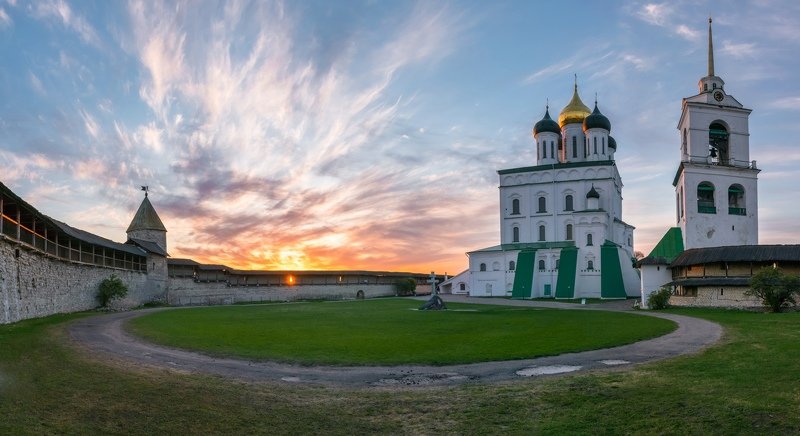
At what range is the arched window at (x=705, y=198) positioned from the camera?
4156 centimetres

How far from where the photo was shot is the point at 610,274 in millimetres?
52312

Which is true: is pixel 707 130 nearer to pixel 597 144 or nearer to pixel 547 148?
pixel 597 144

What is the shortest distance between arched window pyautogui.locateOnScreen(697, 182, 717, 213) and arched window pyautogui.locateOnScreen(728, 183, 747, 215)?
4.76 ft

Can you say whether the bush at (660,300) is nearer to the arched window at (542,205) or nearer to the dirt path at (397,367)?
the dirt path at (397,367)

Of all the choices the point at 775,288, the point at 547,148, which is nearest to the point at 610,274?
the point at 547,148

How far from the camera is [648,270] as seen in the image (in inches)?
1515

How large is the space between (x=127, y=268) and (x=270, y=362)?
34205 mm

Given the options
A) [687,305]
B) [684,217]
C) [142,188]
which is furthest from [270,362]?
[142,188]

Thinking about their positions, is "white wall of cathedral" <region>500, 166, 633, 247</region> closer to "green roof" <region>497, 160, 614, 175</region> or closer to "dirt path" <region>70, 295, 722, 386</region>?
"green roof" <region>497, 160, 614, 175</region>

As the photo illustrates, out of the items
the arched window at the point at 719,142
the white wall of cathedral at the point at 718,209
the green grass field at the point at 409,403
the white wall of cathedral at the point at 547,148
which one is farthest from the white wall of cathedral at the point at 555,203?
the green grass field at the point at 409,403

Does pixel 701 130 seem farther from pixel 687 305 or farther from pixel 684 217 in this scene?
pixel 687 305

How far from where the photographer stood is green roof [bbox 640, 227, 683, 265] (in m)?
38.6

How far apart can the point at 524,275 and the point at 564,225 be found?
25.1 ft

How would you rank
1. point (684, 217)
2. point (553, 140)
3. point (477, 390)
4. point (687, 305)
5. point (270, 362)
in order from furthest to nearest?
point (553, 140)
point (684, 217)
point (687, 305)
point (270, 362)
point (477, 390)
